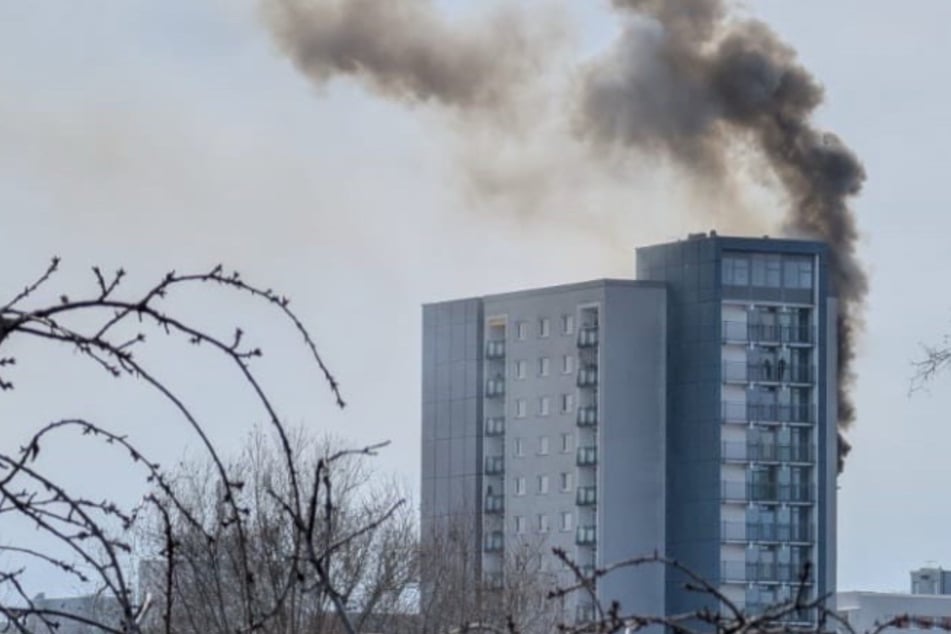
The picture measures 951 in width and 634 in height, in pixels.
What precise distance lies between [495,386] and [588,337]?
398 cm

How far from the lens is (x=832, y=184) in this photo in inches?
3467

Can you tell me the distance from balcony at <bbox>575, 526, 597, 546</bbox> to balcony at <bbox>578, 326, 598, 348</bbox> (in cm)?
551

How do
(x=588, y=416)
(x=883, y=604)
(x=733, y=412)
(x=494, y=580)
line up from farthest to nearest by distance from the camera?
(x=733, y=412) → (x=588, y=416) → (x=883, y=604) → (x=494, y=580)

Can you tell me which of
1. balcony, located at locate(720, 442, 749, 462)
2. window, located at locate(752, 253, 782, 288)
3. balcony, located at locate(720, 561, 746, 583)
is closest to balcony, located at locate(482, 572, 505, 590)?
balcony, located at locate(720, 561, 746, 583)

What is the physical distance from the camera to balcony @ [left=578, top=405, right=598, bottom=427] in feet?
255

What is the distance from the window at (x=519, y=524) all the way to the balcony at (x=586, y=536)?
6.37 feet

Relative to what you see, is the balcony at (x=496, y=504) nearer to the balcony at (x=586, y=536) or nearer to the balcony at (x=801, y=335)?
the balcony at (x=586, y=536)

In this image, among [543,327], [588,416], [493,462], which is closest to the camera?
[588,416]

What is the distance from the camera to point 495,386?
8019cm

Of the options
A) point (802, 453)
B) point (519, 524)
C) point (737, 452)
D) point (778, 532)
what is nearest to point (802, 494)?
point (802, 453)

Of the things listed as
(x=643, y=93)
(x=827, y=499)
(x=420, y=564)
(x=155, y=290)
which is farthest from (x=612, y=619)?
(x=643, y=93)

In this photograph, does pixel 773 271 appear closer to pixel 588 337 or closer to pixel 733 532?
pixel 588 337

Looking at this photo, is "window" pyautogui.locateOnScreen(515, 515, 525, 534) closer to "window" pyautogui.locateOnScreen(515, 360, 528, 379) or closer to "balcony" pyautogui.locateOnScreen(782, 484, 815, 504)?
"window" pyautogui.locateOnScreen(515, 360, 528, 379)

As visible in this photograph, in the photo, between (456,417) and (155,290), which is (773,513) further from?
(155,290)
